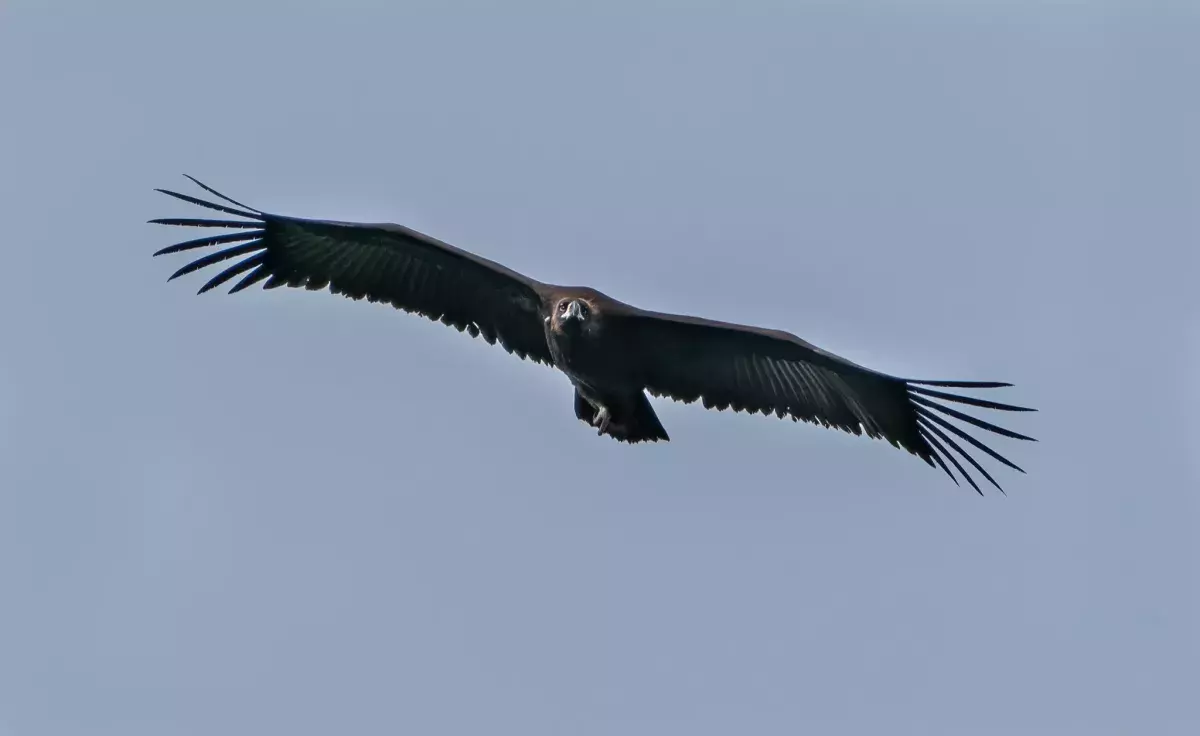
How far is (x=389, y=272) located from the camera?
1792cm

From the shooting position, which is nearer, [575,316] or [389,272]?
[575,316]

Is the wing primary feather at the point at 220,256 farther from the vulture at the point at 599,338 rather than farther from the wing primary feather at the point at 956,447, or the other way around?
the wing primary feather at the point at 956,447

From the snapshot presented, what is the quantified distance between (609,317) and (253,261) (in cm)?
349

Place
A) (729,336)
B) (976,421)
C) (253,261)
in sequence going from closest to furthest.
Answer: (976,421) → (729,336) → (253,261)

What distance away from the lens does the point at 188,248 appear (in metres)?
17.2

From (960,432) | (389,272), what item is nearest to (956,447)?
(960,432)

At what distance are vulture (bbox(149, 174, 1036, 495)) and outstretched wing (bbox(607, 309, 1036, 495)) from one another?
12mm

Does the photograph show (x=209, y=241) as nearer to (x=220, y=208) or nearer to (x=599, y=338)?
(x=220, y=208)

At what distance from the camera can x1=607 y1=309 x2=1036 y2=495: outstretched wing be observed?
16.1 m

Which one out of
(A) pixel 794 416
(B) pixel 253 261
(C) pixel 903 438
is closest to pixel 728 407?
(A) pixel 794 416

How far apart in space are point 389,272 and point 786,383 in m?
3.88

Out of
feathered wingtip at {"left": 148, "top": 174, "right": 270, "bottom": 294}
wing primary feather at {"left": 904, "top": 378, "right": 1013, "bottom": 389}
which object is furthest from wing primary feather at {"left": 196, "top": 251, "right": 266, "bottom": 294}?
wing primary feather at {"left": 904, "top": 378, "right": 1013, "bottom": 389}

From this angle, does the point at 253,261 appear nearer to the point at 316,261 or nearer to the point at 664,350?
the point at 316,261

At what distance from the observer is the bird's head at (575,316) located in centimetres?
1659
